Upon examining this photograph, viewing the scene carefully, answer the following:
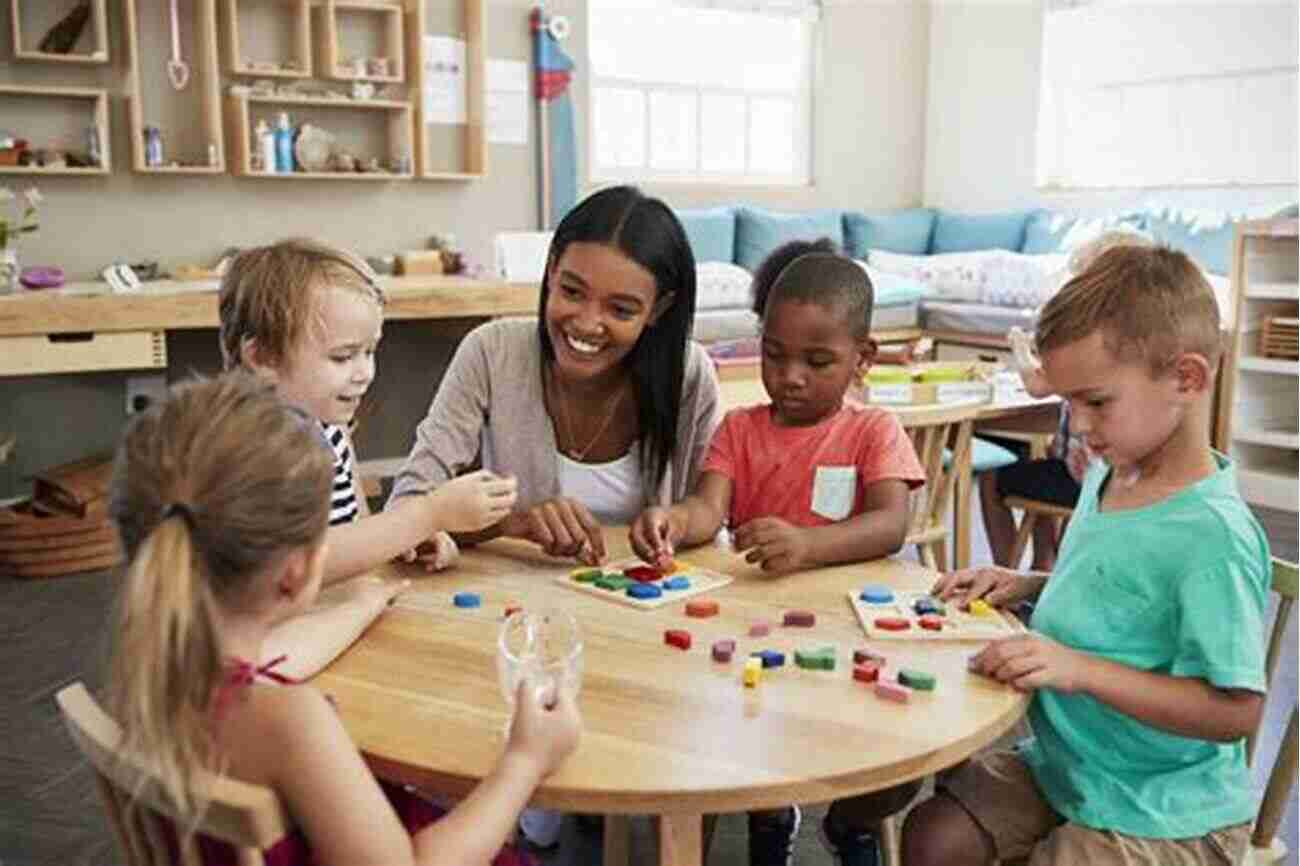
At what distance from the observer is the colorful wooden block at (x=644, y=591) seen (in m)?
1.38

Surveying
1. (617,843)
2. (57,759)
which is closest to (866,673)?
(617,843)

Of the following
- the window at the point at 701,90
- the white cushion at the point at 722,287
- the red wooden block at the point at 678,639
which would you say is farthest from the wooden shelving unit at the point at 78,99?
the red wooden block at the point at 678,639

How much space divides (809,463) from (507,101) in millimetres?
3951

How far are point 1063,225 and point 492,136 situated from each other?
9.72 ft

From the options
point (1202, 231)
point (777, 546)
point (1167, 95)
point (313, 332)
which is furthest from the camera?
point (1167, 95)

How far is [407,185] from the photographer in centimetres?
501

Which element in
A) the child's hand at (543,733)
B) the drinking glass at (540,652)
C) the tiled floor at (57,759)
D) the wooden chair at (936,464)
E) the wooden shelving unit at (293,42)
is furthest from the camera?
the wooden shelving unit at (293,42)

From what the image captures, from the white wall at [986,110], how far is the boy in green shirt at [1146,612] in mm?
5329

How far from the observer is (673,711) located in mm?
1072

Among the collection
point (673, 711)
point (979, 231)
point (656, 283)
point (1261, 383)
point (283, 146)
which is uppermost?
point (283, 146)

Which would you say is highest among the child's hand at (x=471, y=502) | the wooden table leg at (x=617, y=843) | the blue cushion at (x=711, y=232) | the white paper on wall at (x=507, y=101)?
the white paper on wall at (x=507, y=101)

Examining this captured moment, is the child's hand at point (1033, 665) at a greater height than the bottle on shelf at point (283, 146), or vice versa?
the bottle on shelf at point (283, 146)

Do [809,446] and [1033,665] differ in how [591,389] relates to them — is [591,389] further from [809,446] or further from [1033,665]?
[1033,665]

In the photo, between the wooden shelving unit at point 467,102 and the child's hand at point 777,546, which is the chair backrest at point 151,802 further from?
the wooden shelving unit at point 467,102
